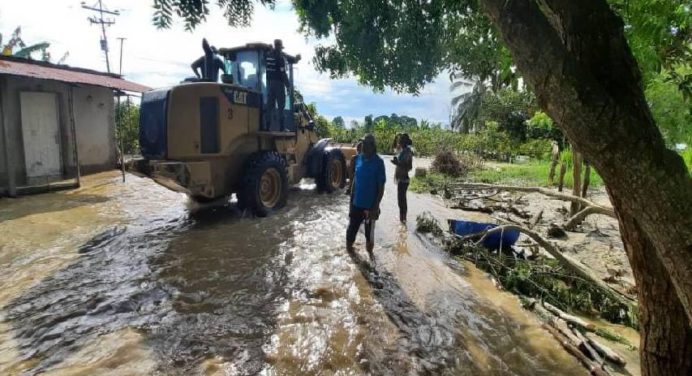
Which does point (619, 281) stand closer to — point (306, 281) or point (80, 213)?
point (306, 281)

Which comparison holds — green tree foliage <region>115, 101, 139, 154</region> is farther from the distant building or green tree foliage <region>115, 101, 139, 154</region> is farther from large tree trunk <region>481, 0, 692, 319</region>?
large tree trunk <region>481, 0, 692, 319</region>

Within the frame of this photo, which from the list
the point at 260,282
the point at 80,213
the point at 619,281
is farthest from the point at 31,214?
the point at 619,281

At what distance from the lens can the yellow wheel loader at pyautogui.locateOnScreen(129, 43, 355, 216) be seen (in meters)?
6.88

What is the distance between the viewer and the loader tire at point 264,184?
753 centimetres

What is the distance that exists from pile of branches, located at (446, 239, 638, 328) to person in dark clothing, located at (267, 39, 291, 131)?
455 centimetres

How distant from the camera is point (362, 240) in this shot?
269 inches

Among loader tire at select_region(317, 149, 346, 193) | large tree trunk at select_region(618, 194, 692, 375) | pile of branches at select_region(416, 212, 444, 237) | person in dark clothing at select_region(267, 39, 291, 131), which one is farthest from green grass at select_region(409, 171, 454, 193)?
large tree trunk at select_region(618, 194, 692, 375)

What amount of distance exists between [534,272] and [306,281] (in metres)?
3.06

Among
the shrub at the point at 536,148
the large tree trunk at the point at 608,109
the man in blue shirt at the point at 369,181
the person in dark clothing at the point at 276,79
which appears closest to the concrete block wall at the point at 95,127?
the person in dark clothing at the point at 276,79

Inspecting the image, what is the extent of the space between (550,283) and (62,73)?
11.9m

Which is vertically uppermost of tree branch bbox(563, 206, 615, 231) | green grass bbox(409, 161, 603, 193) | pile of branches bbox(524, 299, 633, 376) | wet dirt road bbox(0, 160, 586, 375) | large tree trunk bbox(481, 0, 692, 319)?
large tree trunk bbox(481, 0, 692, 319)

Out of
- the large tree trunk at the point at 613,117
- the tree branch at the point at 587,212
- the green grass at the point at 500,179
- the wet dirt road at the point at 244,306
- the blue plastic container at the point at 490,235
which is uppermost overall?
the large tree trunk at the point at 613,117

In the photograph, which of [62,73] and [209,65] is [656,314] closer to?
[209,65]

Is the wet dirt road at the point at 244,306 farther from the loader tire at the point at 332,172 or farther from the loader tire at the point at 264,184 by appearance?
the loader tire at the point at 332,172
